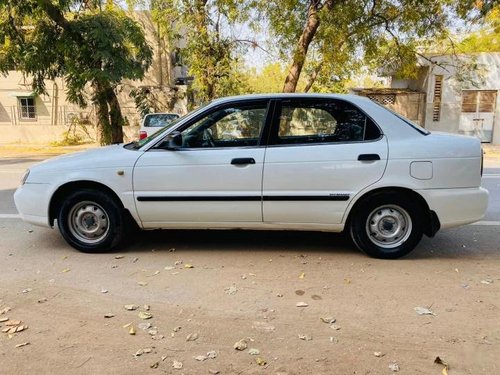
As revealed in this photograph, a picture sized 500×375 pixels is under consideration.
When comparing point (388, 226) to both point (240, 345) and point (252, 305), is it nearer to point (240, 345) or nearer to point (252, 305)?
point (252, 305)

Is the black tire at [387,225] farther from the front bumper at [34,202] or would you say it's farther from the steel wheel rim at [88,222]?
the front bumper at [34,202]

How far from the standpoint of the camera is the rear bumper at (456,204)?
442 centimetres

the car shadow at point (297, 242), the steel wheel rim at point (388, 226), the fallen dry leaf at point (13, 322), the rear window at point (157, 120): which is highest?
the rear window at point (157, 120)

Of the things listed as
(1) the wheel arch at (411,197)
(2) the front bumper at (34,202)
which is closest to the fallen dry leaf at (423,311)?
(1) the wheel arch at (411,197)

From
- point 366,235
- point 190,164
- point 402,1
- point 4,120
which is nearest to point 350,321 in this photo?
point 366,235

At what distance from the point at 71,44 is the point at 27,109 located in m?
12.6

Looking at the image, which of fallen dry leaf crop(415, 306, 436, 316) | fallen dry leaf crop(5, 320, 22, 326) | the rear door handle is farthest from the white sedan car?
fallen dry leaf crop(5, 320, 22, 326)

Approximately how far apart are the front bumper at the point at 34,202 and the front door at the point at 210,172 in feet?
3.33

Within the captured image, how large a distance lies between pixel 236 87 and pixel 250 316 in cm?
1530

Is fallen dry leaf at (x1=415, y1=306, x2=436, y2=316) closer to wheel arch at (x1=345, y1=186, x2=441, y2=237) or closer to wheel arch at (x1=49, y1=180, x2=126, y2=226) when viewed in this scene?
wheel arch at (x1=345, y1=186, x2=441, y2=237)

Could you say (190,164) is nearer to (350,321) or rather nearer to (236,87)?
(350,321)

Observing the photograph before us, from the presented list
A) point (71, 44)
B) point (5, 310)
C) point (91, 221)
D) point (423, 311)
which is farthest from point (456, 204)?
point (71, 44)

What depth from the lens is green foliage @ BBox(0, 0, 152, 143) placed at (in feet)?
40.1

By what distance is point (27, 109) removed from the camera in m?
23.5
